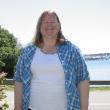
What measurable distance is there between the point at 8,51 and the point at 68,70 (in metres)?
25.7

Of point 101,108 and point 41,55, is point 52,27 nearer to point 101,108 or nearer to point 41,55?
point 41,55

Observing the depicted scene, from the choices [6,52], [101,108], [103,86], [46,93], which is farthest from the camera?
[6,52]

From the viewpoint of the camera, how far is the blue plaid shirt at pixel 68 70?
5.17 metres

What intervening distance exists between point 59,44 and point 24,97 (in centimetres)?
68

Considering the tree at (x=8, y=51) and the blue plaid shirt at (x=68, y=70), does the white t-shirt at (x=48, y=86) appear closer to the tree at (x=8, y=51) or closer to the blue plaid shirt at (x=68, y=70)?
the blue plaid shirt at (x=68, y=70)

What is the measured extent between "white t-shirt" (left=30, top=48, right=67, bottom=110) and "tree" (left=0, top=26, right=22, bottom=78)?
76.7 ft

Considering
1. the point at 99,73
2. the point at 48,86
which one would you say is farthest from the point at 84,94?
the point at 99,73

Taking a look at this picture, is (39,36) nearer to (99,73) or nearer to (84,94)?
(84,94)

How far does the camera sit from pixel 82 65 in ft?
17.4

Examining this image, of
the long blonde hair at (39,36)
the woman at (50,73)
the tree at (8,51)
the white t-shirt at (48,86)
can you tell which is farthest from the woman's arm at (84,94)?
the tree at (8,51)

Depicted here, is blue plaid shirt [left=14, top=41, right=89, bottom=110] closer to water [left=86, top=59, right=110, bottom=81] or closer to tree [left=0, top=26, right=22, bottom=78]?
water [left=86, top=59, right=110, bottom=81]

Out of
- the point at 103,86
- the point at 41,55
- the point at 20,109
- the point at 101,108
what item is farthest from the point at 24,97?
the point at 103,86

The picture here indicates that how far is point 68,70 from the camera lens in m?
5.18

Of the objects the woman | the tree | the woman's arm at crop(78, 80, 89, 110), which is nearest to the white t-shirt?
the woman
